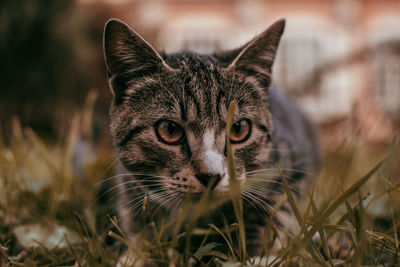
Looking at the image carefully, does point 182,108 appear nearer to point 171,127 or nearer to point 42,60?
point 171,127

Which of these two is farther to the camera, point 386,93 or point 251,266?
point 386,93

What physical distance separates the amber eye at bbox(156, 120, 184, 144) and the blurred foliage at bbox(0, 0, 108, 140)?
1113 millimetres

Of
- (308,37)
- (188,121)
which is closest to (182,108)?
(188,121)

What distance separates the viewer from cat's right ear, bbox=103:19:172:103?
0.82 m

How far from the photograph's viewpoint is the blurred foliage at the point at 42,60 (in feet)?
6.23

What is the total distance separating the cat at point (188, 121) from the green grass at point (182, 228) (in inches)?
2.8

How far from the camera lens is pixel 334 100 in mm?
5570

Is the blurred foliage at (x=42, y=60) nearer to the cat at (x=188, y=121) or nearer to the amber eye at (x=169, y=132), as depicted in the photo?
the cat at (x=188, y=121)

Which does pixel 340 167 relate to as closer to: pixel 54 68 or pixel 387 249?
pixel 387 249

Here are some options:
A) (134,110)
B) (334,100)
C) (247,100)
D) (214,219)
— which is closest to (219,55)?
(247,100)

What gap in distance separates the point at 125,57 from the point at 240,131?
1.23 ft

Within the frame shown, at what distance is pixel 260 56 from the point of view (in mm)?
941

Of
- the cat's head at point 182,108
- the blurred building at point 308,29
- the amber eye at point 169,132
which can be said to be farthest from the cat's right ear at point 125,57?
the blurred building at point 308,29

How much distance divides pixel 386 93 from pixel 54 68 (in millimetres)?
5080
